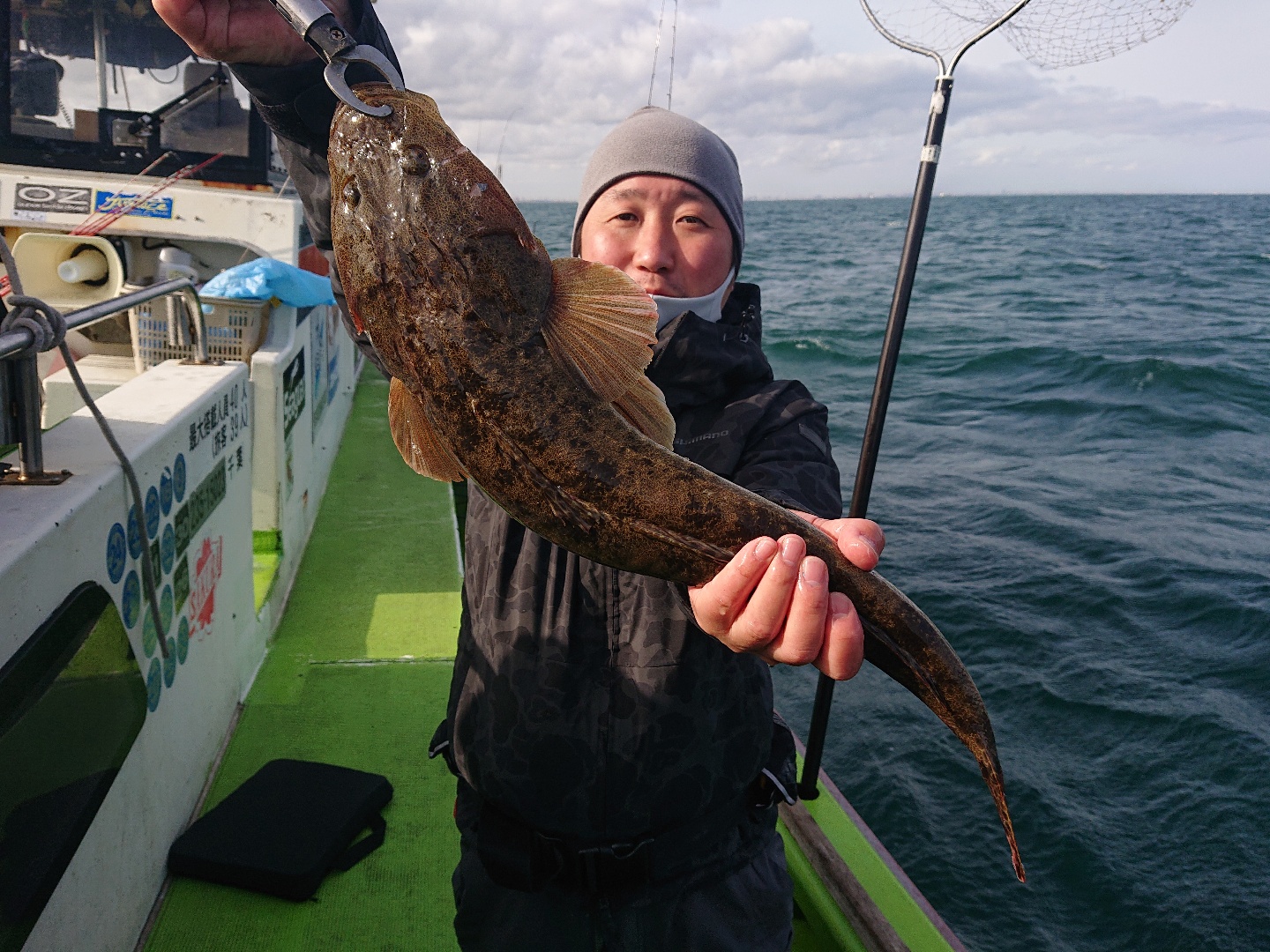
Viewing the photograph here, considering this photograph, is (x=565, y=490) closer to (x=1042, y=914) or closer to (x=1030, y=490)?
(x=1042, y=914)

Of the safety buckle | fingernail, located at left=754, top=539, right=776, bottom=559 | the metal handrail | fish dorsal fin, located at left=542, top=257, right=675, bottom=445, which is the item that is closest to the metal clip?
fish dorsal fin, located at left=542, top=257, right=675, bottom=445

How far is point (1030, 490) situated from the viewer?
416 inches

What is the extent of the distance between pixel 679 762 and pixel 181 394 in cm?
263

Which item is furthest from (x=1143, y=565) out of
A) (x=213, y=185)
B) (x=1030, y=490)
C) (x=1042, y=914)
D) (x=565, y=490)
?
(x=213, y=185)

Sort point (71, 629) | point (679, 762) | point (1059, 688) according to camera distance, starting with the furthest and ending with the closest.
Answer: point (1059, 688) < point (71, 629) < point (679, 762)

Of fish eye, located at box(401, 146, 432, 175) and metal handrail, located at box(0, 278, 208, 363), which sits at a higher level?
fish eye, located at box(401, 146, 432, 175)

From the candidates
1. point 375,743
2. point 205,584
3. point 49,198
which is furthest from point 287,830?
point 49,198

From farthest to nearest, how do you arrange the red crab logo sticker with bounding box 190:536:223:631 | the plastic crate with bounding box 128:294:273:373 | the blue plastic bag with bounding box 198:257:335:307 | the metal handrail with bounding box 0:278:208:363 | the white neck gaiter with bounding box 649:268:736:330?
the blue plastic bag with bounding box 198:257:335:307, the plastic crate with bounding box 128:294:273:373, the red crab logo sticker with bounding box 190:536:223:631, the white neck gaiter with bounding box 649:268:736:330, the metal handrail with bounding box 0:278:208:363

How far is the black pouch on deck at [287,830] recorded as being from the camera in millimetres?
3295

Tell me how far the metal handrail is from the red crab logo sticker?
36.5 inches

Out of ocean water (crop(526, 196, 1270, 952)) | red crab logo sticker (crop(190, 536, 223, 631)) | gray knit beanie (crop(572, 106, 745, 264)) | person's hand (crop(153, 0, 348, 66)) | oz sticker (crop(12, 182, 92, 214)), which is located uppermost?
person's hand (crop(153, 0, 348, 66))

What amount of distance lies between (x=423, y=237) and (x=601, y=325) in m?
0.35

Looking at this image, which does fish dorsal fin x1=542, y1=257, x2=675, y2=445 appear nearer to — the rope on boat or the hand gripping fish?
the hand gripping fish

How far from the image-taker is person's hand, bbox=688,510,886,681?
1506 millimetres
